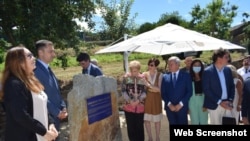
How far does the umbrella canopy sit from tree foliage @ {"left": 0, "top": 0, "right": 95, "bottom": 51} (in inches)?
85.4

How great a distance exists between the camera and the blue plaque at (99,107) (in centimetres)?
543

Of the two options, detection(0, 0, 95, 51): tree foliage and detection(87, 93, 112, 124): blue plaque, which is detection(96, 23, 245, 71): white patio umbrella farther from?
detection(0, 0, 95, 51): tree foliage

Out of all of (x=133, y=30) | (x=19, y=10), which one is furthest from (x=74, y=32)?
(x=133, y=30)

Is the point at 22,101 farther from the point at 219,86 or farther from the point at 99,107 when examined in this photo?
the point at 219,86

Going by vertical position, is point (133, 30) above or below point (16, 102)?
above

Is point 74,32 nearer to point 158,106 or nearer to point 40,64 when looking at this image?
point 158,106

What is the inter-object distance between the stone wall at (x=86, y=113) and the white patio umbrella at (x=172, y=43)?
132cm

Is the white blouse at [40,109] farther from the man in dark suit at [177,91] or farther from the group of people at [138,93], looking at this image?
the man in dark suit at [177,91]

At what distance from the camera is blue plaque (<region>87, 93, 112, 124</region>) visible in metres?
5.43

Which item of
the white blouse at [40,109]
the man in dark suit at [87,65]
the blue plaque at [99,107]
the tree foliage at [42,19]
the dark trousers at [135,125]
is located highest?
the tree foliage at [42,19]

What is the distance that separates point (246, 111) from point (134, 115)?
2.22m

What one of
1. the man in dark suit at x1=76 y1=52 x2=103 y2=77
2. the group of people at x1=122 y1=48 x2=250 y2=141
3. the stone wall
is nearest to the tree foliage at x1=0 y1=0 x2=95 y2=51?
the man in dark suit at x1=76 y1=52 x2=103 y2=77

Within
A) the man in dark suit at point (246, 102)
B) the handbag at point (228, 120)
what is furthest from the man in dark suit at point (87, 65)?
the man in dark suit at point (246, 102)

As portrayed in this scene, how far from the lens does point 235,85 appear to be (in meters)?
6.68
